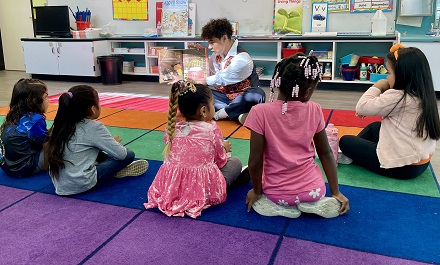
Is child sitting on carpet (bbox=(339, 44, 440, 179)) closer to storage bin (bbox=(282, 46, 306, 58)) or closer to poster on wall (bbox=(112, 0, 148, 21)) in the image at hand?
storage bin (bbox=(282, 46, 306, 58))

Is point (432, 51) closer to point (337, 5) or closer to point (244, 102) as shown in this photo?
point (337, 5)

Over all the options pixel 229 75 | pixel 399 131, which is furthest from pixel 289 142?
pixel 229 75

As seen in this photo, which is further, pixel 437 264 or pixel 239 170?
pixel 239 170

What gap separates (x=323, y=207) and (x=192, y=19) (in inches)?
197

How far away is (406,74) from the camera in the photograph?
2.15 meters

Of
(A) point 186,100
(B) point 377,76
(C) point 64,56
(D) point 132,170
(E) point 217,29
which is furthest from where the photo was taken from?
(C) point 64,56

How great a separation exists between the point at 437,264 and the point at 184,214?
111 centimetres

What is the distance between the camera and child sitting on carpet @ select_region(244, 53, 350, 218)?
5.64 feet

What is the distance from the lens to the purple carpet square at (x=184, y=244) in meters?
1.59

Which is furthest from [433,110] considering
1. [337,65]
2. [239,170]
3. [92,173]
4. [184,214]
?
[337,65]

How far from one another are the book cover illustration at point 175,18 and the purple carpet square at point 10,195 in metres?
4.45

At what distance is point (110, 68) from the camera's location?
6.29 m

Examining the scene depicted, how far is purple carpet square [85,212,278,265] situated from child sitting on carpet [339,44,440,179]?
3.30 feet

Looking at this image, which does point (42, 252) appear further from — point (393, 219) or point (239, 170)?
point (393, 219)
